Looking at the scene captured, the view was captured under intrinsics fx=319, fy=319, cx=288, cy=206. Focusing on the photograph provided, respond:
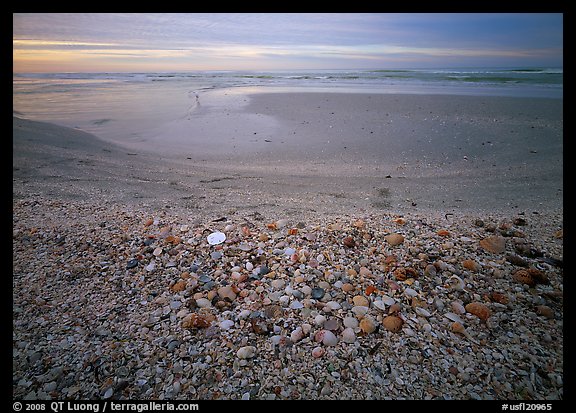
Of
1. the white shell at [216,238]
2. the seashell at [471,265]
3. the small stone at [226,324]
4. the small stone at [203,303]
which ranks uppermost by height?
the white shell at [216,238]

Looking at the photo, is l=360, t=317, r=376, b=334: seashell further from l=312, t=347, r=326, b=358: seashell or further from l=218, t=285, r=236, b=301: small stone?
l=218, t=285, r=236, b=301: small stone

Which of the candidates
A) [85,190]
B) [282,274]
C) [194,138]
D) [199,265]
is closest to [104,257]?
[199,265]

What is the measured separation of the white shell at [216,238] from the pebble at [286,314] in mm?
69

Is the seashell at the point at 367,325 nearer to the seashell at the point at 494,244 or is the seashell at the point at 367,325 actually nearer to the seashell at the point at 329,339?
the seashell at the point at 329,339

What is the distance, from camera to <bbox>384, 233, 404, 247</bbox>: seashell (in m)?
2.79

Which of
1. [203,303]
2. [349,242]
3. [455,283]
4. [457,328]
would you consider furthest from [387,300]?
[203,303]

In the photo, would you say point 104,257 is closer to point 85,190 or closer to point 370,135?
point 85,190

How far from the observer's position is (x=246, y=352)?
1.88 m

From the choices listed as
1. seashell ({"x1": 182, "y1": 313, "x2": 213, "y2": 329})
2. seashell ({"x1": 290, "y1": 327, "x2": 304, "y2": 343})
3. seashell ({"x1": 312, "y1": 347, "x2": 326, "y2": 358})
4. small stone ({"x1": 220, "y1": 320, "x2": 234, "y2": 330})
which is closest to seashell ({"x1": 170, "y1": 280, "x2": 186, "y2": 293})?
seashell ({"x1": 182, "y1": 313, "x2": 213, "y2": 329})

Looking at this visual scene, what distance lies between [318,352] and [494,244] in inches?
72.5

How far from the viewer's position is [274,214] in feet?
11.9

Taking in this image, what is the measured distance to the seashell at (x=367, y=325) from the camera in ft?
6.58

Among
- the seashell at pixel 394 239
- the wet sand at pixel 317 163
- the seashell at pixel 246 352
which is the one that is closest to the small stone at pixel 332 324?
the seashell at pixel 246 352

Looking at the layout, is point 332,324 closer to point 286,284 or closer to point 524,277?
point 286,284
